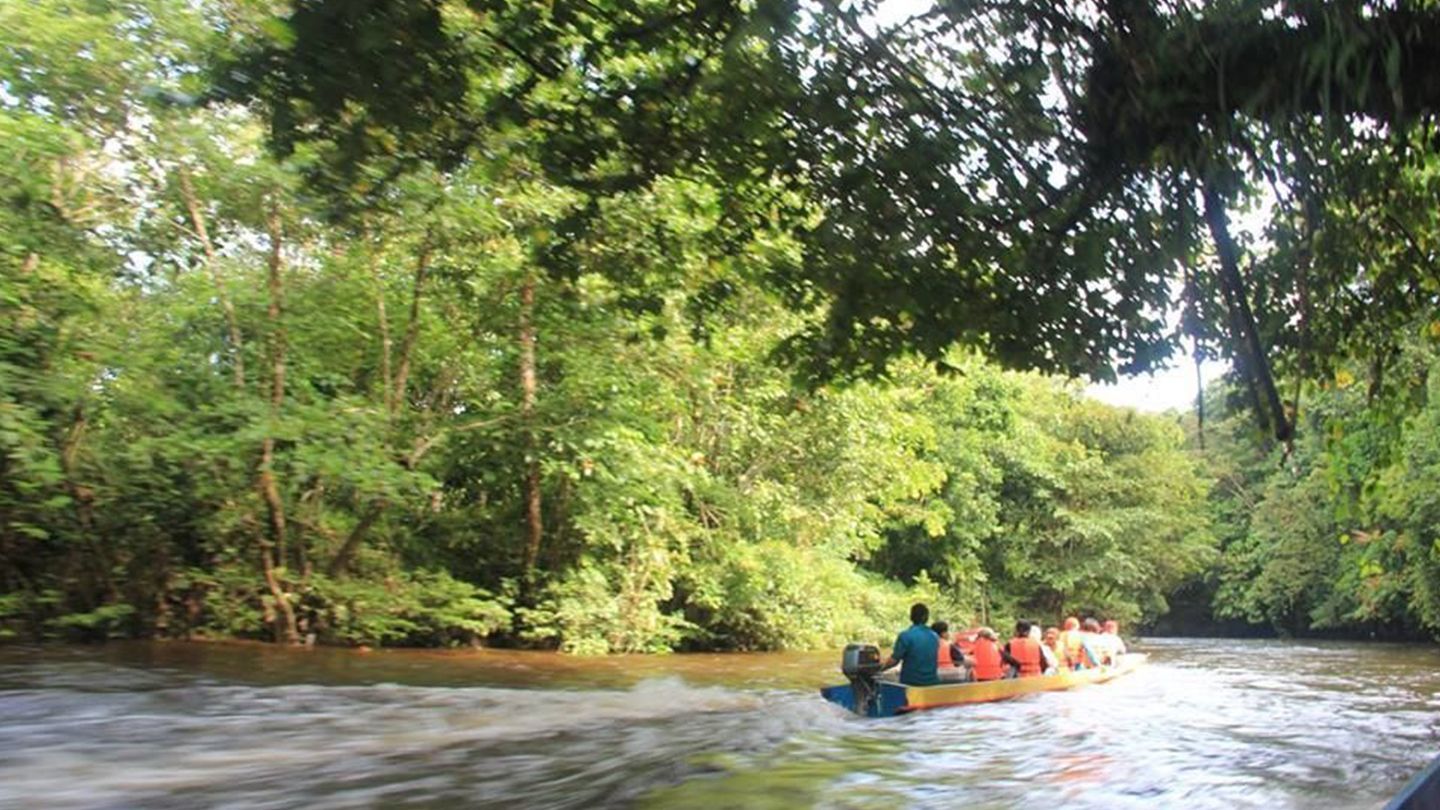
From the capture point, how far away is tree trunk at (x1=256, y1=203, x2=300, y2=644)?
1534 cm

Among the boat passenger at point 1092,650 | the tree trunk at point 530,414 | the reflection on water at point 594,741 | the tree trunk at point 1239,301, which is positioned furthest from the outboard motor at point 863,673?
the tree trunk at point 1239,301

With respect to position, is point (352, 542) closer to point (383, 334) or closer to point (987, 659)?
point (383, 334)

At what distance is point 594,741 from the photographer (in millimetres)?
9023

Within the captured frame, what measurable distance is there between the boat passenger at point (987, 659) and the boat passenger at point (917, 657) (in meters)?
1.33

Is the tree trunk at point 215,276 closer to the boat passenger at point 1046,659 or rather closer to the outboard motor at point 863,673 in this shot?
the outboard motor at point 863,673

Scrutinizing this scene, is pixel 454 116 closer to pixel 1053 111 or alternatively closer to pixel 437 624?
pixel 1053 111

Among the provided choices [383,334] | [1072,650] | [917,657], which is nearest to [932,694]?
[917,657]

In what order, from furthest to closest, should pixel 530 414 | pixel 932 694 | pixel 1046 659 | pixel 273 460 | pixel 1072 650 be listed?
pixel 1072 650 → pixel 530 414 → pixel 273 460 → pixel 1046 659 → pixel 932 694

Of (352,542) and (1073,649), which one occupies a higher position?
(352,542)

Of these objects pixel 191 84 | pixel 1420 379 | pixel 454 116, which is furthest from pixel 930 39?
pixel 1420 379

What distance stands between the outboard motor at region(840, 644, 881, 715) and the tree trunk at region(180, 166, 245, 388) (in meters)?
8.95

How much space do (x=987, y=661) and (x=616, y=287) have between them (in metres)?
7.98

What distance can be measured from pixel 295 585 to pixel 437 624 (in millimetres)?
2395

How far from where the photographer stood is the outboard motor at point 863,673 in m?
12.1
